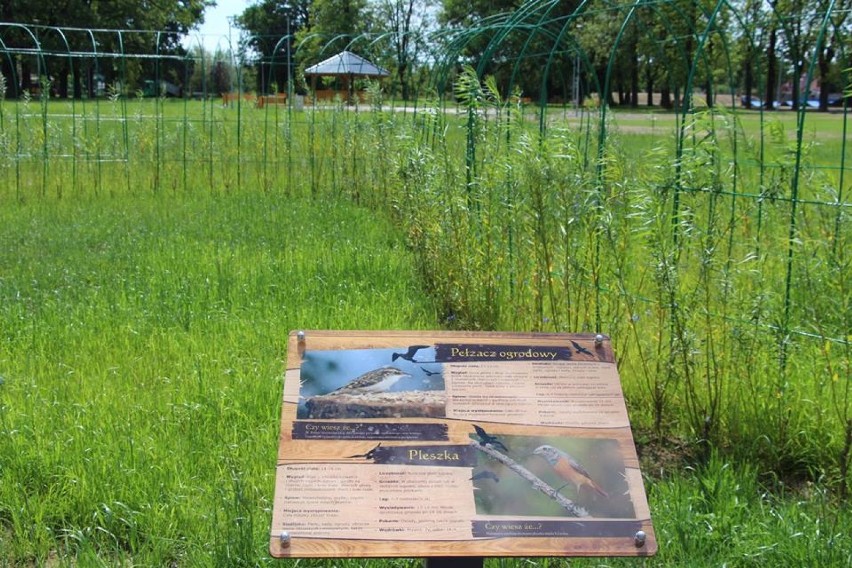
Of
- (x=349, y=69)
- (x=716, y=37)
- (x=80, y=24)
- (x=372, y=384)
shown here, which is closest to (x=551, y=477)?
(x=372, y=384)

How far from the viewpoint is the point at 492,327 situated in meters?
5.23

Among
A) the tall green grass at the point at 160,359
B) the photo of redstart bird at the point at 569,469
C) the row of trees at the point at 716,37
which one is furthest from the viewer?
the row of trees at the point at 716,37

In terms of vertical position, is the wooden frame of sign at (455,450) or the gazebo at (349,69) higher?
the gazebo at (349,69)

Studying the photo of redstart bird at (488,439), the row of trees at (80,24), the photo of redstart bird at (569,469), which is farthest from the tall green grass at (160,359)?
the row of trees at (80,24)

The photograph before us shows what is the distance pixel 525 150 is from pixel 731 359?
1.43m

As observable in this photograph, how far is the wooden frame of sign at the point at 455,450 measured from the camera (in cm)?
230

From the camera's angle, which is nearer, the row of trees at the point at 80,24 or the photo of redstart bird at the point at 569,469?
the photo of redstart bird at the point at 569,469

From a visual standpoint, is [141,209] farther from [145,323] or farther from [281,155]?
[145,323]

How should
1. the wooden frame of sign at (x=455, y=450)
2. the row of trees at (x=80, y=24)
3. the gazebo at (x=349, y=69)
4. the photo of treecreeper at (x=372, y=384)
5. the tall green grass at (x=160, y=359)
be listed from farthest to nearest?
the row of trees at (x=80, y=24), the gazebo at (x=349, y=69), the tall green grass at (x=160, y=359), the photo of treecreeper at (x=372, y=384), the wooden frame of sign at (x=455, y=450)

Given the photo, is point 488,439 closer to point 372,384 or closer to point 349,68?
point 372,384

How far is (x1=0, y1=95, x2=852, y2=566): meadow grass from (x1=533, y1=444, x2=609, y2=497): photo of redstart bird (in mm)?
863

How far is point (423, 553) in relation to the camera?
7.33ft

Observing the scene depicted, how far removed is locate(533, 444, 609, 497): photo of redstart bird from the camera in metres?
2.44

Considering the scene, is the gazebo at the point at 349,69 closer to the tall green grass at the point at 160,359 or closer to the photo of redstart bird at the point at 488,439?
the tall green grass at the point at 160,359
